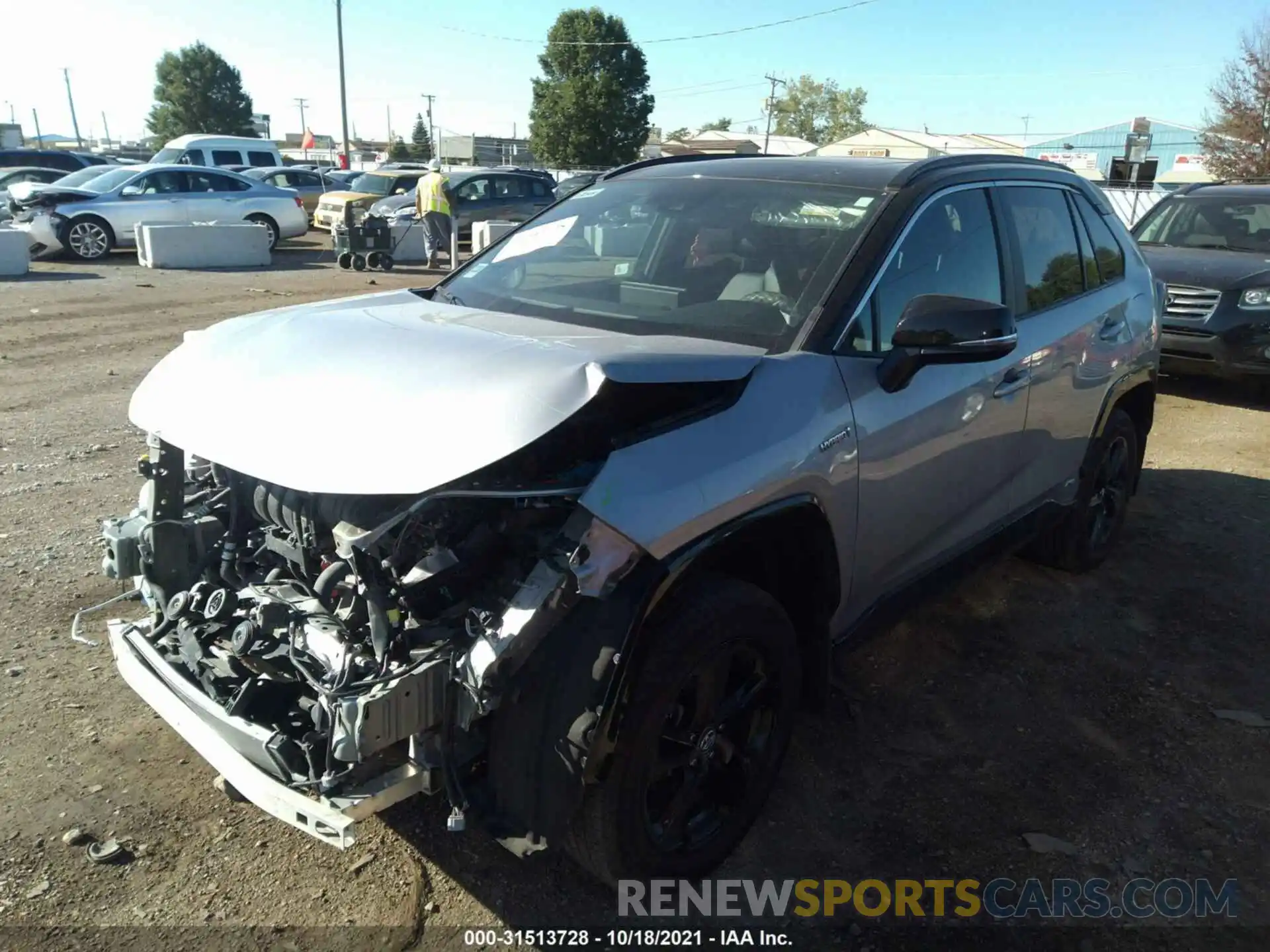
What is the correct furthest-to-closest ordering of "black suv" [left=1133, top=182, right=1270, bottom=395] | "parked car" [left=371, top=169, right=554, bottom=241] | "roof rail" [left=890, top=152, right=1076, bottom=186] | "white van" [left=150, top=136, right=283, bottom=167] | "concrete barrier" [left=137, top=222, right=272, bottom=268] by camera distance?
"white van" [left=150, top=136, right=283, bottom=167]
"parked car" [left=371, top=169, right=554, bottom=241]
"concrete barrier" [left=137, top=222, right=272, bottom=268]
"black suv" [left=1133, top=182, right=1270, bottom=395]
"roof rail" [left=890, top=152, right=1076, bottom=186]

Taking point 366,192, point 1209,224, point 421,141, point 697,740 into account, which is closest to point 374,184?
point 366,192

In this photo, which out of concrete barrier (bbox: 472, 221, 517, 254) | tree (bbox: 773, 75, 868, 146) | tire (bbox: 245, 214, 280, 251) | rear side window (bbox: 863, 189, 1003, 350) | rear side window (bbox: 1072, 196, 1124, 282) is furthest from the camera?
tree (bbox: 773, 75, 868, 146)

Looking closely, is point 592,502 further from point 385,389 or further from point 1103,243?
point 1103,243

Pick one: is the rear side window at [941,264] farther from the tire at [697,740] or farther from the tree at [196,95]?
the tree at [196,95]

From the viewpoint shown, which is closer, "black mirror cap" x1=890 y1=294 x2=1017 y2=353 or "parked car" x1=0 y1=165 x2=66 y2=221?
"black mirror cap" x1=890 y1=294 x2=1017 y2=353

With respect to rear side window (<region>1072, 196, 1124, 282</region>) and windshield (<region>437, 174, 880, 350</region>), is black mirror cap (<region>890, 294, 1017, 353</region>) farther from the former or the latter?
rear side window (<region>1072, 196, 1124, 282</region>)

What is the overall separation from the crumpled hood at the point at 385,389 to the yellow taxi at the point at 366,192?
783 inches

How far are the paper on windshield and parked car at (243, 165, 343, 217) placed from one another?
2141 cm

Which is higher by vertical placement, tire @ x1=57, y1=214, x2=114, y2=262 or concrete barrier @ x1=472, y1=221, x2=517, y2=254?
concrete barrier @ x1=472, y1=221, x2=517, y2=254

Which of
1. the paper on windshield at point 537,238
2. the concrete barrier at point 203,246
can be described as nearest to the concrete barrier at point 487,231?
the concrete barrier at point 203,246

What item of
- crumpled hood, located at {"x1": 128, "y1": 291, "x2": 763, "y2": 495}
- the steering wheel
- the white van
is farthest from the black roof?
the white van

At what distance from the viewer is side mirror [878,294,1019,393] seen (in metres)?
2.72

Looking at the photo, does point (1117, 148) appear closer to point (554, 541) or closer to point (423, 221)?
point (423, 221)

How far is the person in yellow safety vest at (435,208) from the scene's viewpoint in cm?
1540
